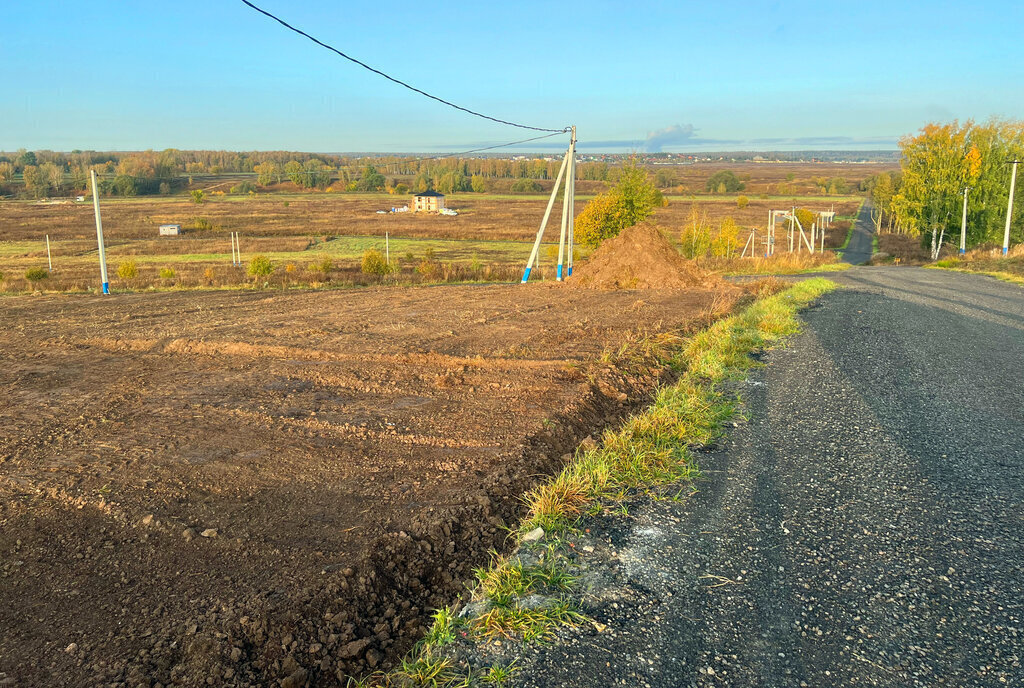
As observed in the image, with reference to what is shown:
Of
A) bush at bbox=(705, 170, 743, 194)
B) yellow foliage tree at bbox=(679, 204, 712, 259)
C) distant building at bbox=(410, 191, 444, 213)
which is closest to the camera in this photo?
yellow foliage tree at bbox=(679, 204, 712, 259)

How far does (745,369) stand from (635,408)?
175 centimetres

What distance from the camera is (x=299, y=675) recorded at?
9.36 ft

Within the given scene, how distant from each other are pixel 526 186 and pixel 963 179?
119 meters

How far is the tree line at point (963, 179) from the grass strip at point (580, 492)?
129ft

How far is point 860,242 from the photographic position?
6925cm

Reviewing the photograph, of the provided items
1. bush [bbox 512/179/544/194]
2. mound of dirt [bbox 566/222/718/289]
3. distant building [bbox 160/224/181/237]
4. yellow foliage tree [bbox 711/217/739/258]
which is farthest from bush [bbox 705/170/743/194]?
mound of dirt [bbox 566/222/718/289]

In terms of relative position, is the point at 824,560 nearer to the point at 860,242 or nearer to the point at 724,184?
the point at 860,242

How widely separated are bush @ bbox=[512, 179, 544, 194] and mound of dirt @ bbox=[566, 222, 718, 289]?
449 ft

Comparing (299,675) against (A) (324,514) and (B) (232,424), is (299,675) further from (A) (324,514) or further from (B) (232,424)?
(B) (232,424)

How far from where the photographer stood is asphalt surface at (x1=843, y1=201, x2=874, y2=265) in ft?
173

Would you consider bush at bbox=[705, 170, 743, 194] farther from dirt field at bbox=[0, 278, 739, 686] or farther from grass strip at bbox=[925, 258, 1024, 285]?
dirt field at bbox=[0, 278, 739, 686]

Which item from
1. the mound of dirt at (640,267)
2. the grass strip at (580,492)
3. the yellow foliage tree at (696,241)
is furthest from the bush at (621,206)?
the grass strip at (580,492)

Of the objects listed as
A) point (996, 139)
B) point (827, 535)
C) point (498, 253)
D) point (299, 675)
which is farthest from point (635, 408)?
point (498, 253)

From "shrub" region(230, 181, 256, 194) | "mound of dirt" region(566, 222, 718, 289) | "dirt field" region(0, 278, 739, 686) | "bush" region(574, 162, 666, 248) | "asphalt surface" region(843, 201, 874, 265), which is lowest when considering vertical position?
"asphalt surface" region(843, 201, 874, 265)
